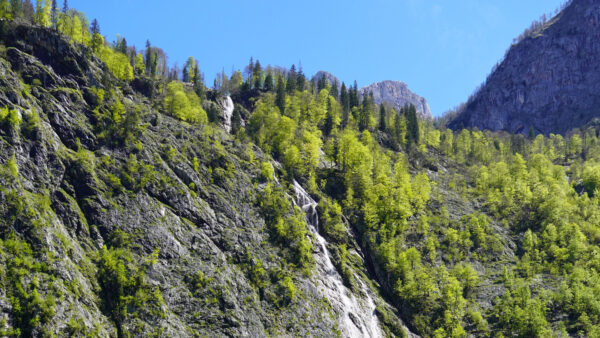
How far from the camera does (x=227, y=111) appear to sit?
12275 cm

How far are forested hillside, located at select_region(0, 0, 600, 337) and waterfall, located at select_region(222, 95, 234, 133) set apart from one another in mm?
830

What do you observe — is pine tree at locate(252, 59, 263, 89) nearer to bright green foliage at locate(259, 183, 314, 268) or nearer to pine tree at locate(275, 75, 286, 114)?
pine tree at locate(275, 75, 286, 114)

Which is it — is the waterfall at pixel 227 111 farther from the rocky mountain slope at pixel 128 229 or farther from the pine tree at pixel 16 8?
the pine tree at pixel 16 8

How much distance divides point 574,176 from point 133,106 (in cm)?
13234

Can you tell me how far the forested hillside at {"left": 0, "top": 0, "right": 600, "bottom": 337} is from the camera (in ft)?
171

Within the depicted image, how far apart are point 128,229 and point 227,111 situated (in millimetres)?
67656

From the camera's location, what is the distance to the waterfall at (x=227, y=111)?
373 ft

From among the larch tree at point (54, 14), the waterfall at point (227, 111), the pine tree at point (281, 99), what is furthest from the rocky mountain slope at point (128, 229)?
the pine tree at point (281, 99)

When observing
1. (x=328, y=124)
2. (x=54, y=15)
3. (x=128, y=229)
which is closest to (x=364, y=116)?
(x=328, y=124)

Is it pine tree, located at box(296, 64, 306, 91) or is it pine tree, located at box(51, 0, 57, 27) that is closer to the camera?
pine tree, located at box(51, 0, 57, 27)

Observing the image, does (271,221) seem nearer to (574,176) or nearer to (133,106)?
(133,106)

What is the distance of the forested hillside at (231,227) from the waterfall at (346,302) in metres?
0.38

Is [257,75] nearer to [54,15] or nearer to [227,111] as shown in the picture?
[227,111]

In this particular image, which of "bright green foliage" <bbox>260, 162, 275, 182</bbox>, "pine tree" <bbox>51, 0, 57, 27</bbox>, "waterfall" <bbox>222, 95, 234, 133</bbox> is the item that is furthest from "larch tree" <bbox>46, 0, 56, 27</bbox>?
"bright green foliage" <bbox>260, 162, 275, 182</bbox>
